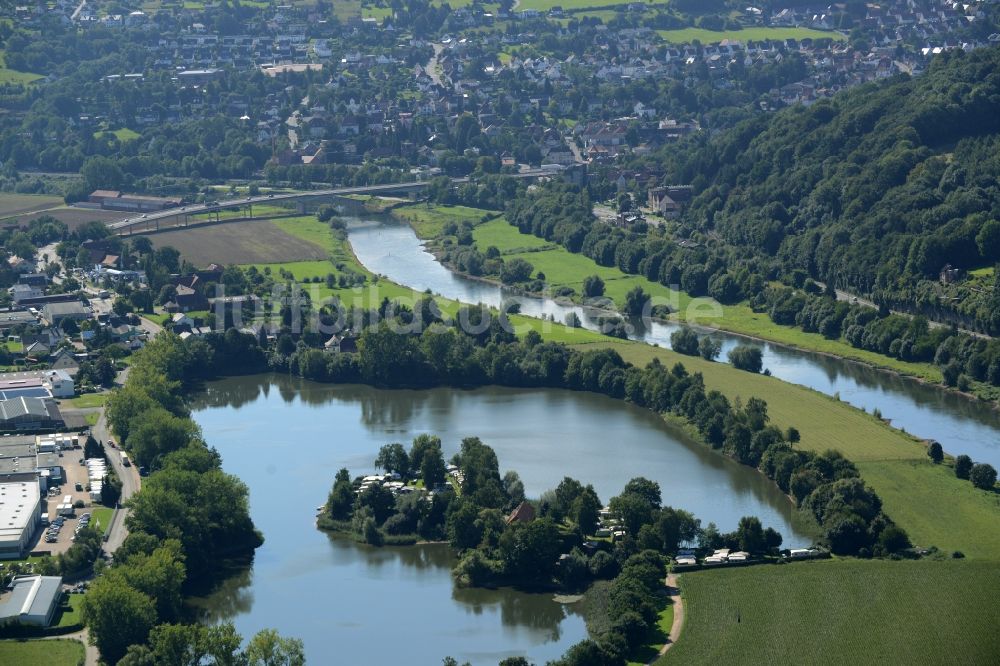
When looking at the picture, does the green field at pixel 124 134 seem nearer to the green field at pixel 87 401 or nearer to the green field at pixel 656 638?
the green field at pixel 87 401

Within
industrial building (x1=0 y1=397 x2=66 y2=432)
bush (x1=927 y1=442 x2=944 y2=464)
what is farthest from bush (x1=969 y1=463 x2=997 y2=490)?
industrial building (x1=0 y1=397 x2=66 y2=432)

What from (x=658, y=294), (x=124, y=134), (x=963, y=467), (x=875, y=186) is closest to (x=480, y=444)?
(x=963, y=467)

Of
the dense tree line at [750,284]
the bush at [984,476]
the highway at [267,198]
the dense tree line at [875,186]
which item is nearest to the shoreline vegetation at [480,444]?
the bush at [984,476]

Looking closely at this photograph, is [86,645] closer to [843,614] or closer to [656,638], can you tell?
[656,638]

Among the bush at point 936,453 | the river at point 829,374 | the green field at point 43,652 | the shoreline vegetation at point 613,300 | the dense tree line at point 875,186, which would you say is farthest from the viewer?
the dense tree line at point 875,186

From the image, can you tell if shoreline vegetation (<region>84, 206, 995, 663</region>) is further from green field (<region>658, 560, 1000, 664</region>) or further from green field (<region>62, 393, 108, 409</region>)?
green field (<region>62, 393, 108, 409</region>)
